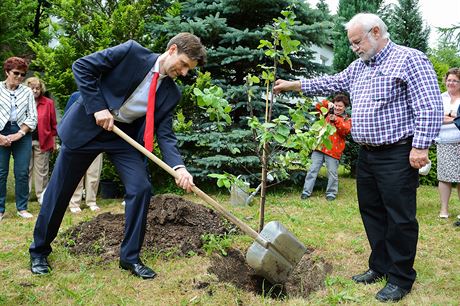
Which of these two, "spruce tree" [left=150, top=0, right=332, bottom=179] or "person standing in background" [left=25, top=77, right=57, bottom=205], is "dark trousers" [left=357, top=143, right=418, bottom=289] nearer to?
"spruce tree" [left=150, top=0, right=332, bottom=179]

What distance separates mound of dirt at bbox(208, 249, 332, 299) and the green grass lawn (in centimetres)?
9

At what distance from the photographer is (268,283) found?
358 cm

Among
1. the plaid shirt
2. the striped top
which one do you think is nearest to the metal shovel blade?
the plaid shirt

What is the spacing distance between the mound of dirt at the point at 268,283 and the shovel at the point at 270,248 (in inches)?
5.6

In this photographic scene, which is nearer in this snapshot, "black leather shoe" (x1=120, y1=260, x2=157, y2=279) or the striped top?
"black leather shoe" (x1=120, y1=260, x2=157, y2=279)

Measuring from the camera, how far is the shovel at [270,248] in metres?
3.27

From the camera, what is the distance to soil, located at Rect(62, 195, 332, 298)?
354cm

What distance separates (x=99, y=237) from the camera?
4.34 metres

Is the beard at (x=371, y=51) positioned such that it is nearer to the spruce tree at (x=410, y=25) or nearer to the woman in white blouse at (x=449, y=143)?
the woman in white blouse at (x=449, y=143)

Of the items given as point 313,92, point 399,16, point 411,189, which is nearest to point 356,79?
point 313,92

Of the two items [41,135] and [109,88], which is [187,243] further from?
[41,135]

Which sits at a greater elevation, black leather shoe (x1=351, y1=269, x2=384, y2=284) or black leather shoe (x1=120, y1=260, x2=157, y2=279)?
black leather shoe (x1=351, y1=269, x2=384, y2=284)

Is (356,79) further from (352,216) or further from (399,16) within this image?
(399,16)

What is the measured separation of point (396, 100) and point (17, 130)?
4.57 meters
